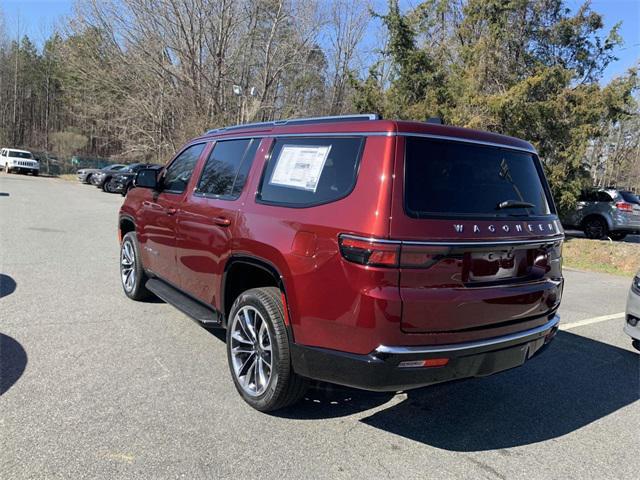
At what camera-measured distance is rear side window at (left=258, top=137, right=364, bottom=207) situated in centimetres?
296

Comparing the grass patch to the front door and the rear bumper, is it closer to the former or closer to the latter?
the rear bumper

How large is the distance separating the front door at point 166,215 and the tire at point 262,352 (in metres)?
1.35

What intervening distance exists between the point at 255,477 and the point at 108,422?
3.64ft

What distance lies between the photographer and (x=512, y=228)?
308cm

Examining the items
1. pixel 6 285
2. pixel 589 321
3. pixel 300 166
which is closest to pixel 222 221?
pixel 300 166

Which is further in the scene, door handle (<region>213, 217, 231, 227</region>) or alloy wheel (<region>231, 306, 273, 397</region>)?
door handle (<region>213, 217, 231, 227</region>)

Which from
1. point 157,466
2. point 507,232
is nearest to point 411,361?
point 507,232

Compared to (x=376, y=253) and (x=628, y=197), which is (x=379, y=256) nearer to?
(x=376, y=253)

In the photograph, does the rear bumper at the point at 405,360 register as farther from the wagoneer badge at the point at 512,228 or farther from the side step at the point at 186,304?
the side step at the point at 186,304

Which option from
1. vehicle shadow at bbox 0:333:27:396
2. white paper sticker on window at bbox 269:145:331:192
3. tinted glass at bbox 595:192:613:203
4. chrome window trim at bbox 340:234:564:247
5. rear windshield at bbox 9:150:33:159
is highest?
tinted glass at bbox 595:192:613:203

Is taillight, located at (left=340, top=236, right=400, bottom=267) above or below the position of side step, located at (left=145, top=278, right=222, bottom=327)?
above

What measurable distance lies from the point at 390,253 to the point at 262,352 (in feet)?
4.35


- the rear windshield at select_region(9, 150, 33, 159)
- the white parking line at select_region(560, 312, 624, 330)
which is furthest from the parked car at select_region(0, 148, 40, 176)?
the white parking line at select_region(560, 312, 624, 330)

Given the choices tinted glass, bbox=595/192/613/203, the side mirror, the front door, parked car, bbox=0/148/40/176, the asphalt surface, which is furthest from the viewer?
parked car, bbox=0/148/40/176
